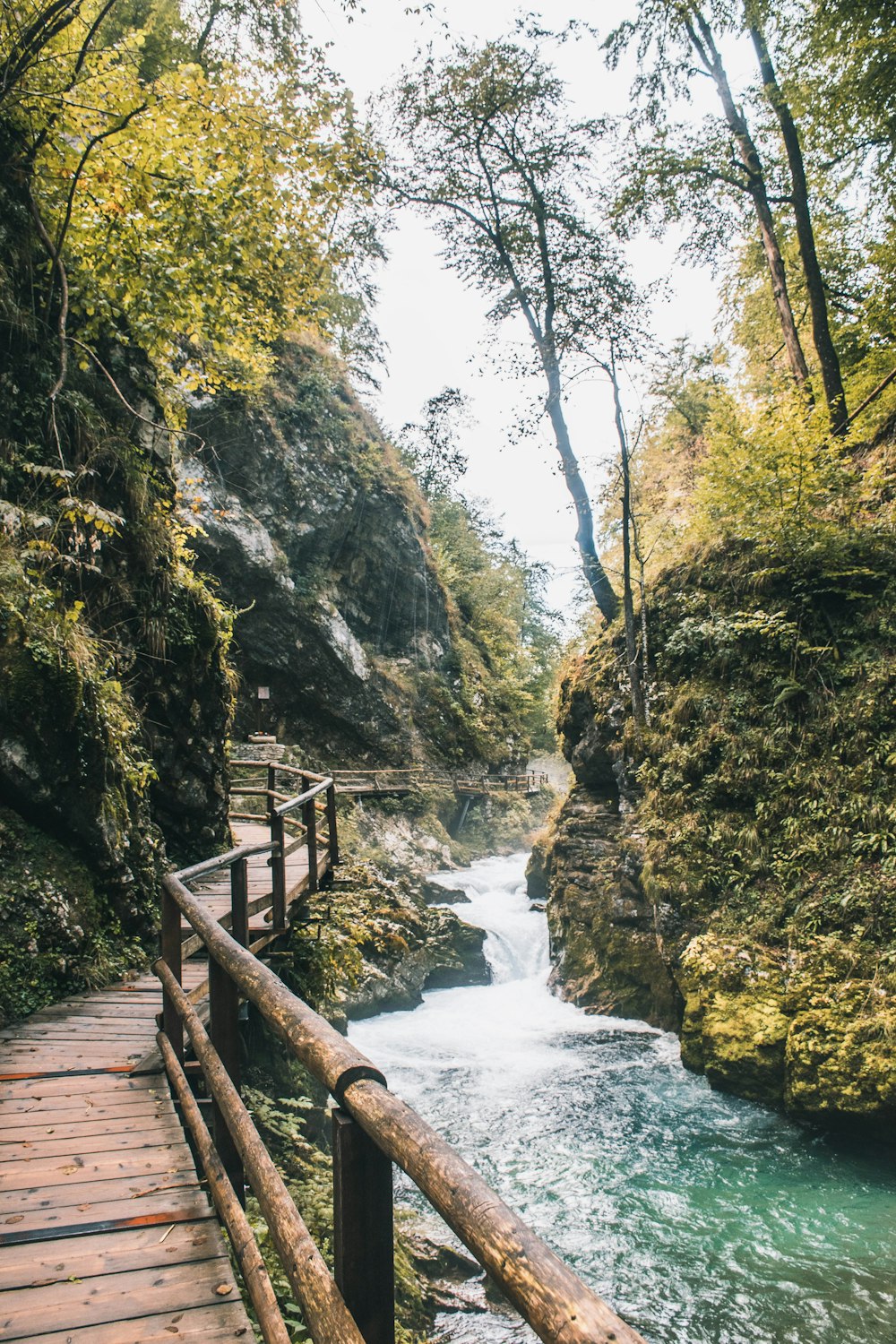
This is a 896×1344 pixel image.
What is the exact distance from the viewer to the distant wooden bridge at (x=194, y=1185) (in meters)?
1.16

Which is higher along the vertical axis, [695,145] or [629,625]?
[695,145]

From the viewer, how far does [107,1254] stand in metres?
2.41

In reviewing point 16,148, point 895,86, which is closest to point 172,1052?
point 16,148

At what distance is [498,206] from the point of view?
1650cm

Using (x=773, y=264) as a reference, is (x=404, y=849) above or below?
below

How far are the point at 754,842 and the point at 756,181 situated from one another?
12.7 meters

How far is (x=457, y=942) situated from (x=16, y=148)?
13.0 metres

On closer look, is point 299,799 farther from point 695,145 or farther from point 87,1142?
point 695,145

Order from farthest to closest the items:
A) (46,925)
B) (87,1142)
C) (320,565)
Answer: (320,565), (46,925), (87,1142)

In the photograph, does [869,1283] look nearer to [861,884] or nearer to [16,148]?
[861,884]

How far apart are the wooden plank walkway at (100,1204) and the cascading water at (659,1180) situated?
10.7ft

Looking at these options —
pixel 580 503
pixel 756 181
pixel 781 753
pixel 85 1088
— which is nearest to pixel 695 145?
pixel 756 181

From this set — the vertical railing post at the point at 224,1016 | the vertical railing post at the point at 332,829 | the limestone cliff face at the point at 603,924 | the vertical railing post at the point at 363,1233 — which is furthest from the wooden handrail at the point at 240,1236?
the limestone cliff face at the point at 603,924

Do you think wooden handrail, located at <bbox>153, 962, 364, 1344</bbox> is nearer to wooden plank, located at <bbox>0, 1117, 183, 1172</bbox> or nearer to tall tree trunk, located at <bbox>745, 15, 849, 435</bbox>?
wooden plank, located at <bbox>0, 1117, 183, 1172</bbox>
